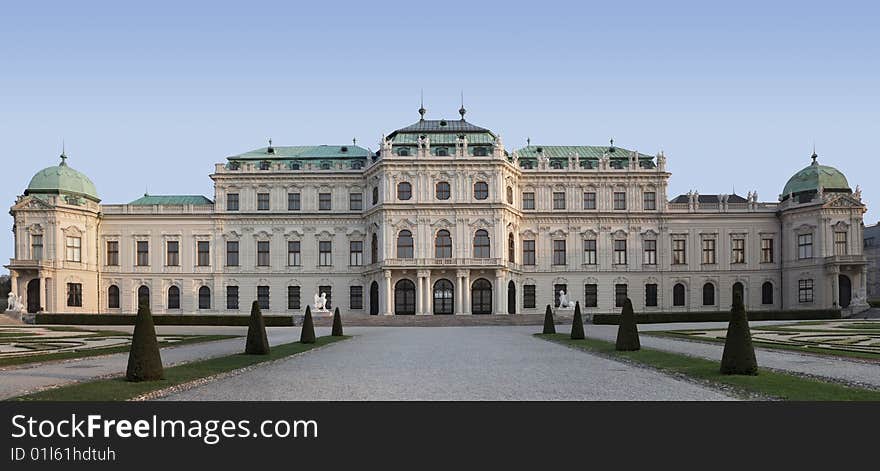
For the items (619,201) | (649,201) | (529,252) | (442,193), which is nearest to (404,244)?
(442,193)

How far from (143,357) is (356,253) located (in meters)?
49.1

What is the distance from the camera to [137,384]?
16.0 metres

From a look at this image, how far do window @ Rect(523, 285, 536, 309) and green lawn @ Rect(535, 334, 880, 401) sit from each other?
137 ft

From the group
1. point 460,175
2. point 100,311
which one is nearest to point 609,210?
point 460,175

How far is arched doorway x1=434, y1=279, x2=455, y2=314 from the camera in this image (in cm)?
6178

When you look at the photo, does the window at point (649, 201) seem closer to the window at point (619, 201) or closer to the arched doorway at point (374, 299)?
the window at point (619, 201)

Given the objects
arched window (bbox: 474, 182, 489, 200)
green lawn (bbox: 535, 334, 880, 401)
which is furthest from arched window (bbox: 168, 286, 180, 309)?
green lawn (bbox: 535, 334, 880, 401)

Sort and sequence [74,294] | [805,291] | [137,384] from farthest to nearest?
[805,291]
[74,294]
[137,384]

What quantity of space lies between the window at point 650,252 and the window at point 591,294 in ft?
15.4

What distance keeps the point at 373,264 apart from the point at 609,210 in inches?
764

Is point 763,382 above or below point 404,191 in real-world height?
below

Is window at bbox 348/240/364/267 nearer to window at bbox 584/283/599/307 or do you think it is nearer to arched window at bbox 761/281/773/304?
window at bbox 584/283/599/307

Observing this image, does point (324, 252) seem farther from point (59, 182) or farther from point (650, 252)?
point (650, 252)

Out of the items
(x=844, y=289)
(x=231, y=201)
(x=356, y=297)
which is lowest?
(x=356, y=297)
